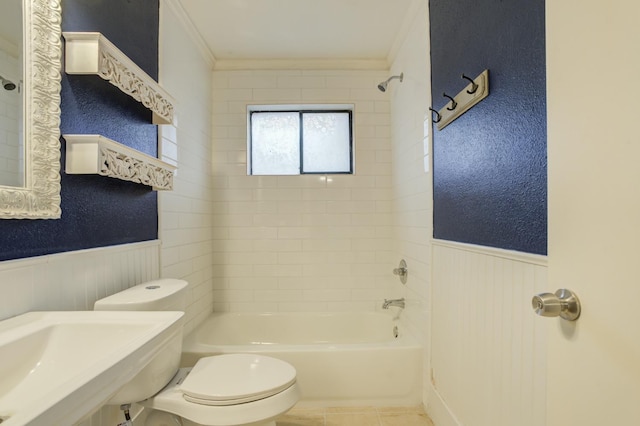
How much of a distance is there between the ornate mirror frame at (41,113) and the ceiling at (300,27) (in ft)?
3.95

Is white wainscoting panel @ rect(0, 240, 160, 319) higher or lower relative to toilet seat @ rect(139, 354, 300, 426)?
higher

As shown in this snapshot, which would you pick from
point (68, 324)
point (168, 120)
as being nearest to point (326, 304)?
point (168, 120)

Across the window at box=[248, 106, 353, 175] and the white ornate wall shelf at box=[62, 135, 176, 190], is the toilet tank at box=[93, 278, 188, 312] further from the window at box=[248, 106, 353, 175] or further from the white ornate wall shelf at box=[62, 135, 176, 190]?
the window at box=[248, 106, 353, 175]

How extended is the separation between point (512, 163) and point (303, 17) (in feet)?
5.70

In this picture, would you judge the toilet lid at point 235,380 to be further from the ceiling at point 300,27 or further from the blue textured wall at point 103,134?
the ceiling at point 300,27

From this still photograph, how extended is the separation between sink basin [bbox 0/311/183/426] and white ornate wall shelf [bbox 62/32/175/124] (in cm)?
85

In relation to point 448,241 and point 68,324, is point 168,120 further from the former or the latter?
point 448,241

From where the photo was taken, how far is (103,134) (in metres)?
1.36

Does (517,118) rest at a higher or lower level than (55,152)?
higher

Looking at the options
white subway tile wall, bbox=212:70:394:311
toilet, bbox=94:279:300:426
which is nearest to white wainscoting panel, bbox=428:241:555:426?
toilet, bbox=94:279:300:426

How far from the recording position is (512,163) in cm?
110

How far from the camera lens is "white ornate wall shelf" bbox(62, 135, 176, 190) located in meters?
1.15

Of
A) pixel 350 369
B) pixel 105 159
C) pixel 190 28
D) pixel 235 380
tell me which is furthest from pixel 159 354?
pixel 190 28

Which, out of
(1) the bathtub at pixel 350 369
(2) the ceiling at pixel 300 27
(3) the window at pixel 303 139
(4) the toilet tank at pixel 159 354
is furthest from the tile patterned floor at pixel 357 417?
(2) the ceiling at pixel 300 27
